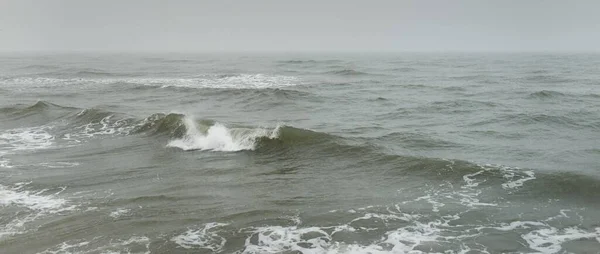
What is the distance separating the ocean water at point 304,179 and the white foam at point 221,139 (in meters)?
0.10

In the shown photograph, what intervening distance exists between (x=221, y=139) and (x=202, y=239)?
1018cm

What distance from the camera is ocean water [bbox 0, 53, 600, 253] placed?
1039 centimetres

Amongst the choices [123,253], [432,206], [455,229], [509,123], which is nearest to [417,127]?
[509,123]

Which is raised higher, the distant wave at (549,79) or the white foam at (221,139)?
the distant wave at (549,79)

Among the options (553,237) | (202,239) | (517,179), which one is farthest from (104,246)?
(517,179)

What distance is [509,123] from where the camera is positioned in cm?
2362

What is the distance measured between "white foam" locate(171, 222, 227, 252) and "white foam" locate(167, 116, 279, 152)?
8.50 m

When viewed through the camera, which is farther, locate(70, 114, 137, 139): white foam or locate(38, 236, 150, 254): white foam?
locate(70, 114, 137, 139): white foam

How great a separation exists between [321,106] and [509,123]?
11.6 meters

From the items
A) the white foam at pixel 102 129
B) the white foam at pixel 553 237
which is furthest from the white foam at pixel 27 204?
the white foam at pixel 553 237

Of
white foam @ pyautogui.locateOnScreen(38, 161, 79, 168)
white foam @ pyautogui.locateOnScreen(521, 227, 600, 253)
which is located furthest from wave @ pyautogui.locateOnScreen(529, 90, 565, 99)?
white foam @ pyautogui.locateOnScreen(38, 161, 79, 168)

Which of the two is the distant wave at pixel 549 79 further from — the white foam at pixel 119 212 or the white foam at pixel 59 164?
the white foam at pixel 119 212

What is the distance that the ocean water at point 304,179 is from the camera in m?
10.4

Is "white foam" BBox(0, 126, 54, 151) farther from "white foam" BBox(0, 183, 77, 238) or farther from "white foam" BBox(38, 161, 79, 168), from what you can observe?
"white foam" BBox(0, 183, 77, 238)
